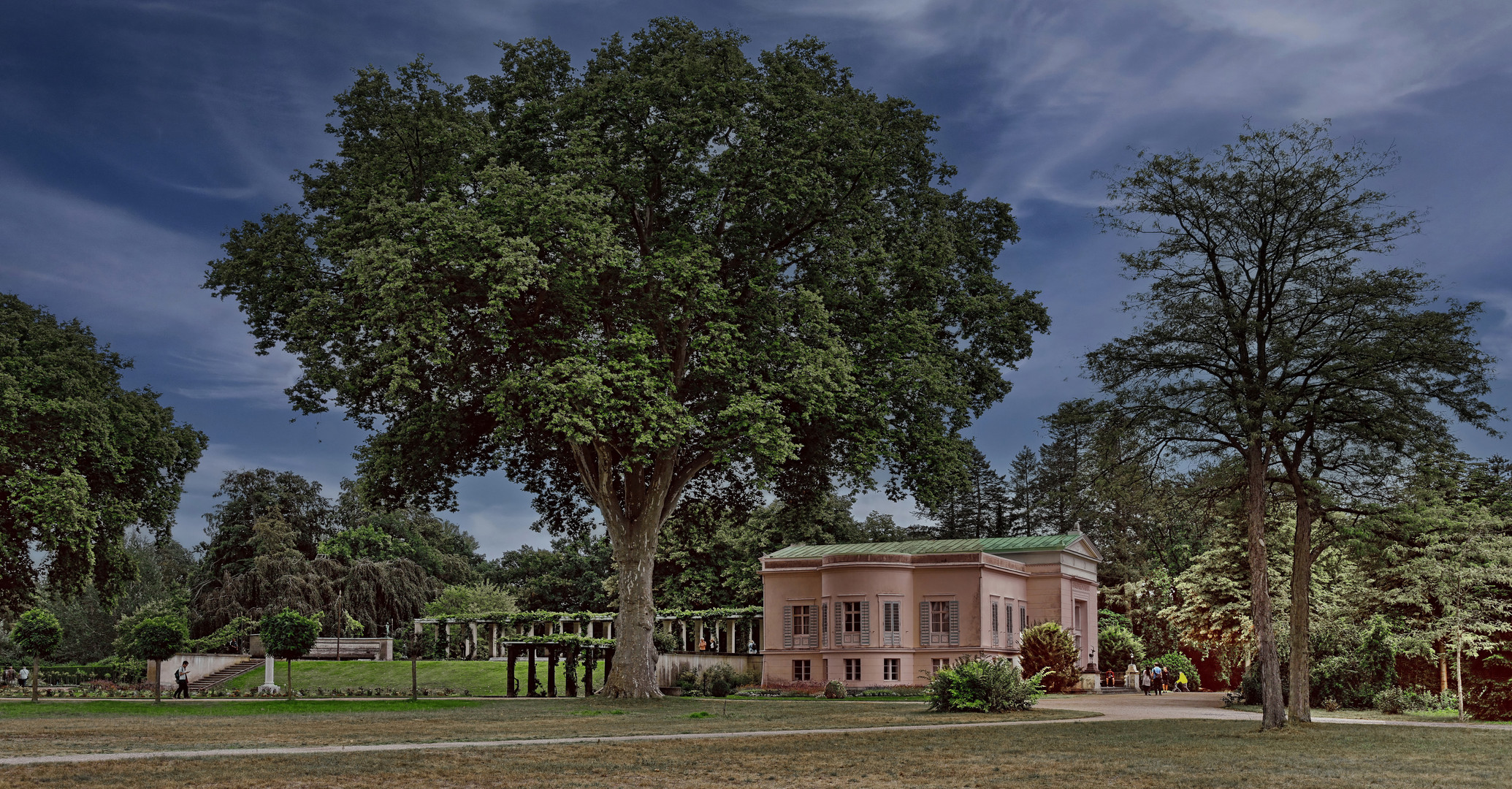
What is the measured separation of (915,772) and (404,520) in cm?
7348

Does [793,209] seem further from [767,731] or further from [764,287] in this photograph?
[767,731]

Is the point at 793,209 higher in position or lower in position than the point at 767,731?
higher

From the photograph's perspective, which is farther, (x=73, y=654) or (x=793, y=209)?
(x=73, y=654)

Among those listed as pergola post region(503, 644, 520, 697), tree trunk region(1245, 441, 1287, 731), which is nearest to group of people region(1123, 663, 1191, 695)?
pergola post region(503, 644, 520, 697)

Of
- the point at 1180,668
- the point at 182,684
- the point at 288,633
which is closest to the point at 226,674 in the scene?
the point at 182,684

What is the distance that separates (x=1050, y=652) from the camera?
4347cm

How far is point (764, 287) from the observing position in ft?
96.9

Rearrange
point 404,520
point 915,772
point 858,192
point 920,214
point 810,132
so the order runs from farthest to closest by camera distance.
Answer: point 404,520
point 920,214
point 858,192
point 810,132
point 915,772

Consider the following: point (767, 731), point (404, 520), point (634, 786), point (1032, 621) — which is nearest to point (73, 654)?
point (404, 520)

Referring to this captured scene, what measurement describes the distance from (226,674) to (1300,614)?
1727 inches

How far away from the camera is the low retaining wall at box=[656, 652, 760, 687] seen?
4388 cm

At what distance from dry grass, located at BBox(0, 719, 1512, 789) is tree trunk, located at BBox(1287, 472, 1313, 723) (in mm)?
3553

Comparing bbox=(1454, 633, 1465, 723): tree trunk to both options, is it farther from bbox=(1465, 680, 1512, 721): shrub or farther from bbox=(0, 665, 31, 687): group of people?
bbox=(0, 665, 31, 687): group of people

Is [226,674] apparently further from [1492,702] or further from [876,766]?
[1492,702]
